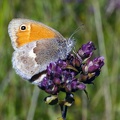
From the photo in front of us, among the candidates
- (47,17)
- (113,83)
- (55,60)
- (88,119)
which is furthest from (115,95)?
(55,60)

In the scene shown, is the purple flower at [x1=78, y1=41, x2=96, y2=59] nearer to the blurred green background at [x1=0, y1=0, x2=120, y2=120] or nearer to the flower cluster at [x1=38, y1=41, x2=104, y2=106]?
the flower cluster at [x1=38, y1=41, x2=104, y2=106]

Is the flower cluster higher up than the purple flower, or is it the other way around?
the purple flower

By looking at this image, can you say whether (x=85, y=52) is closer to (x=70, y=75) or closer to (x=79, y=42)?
(x=70, y=75)

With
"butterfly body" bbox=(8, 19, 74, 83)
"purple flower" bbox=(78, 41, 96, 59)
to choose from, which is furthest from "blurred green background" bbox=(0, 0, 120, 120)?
"purple flower" bbox=(78, 41, 96, 59)

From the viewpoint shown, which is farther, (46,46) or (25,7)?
(25,7)

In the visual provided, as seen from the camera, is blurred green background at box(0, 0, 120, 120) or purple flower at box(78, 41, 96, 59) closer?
purple flower at box(78, 41, 96, 59)

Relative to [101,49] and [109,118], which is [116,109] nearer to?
[109,118]
